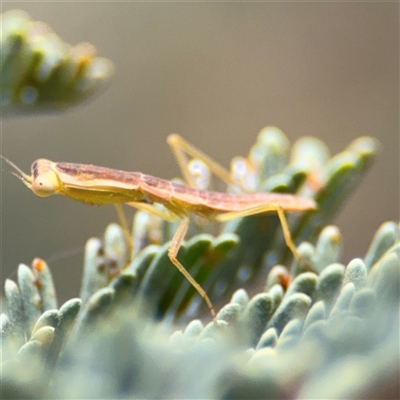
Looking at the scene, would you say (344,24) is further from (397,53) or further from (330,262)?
(330,262)

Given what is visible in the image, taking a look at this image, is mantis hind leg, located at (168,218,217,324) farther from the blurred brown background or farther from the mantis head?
the blurred brown background

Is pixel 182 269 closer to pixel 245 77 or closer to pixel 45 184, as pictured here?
pixel 45 184

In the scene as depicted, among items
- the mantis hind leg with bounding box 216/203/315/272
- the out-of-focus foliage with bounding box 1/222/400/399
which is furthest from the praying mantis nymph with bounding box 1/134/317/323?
the out-of-focus foliage with bounding box 1/222/400/399

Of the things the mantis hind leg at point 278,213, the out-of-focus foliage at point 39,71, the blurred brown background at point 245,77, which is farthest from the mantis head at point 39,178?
the blurred brown background at point 245,77

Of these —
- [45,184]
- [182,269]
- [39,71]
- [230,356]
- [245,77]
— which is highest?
[245,77]

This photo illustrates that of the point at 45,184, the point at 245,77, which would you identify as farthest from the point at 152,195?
the point at 245,77

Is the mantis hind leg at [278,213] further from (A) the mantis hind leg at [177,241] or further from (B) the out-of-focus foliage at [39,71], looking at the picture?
(B) the out-of-focus foliage at [39,71]
